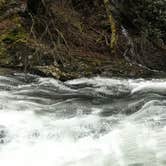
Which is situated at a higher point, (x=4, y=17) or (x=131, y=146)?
(x=4, y=17)

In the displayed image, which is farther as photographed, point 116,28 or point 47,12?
point 116,28

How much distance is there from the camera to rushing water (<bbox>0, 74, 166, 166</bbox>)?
6.79 metres

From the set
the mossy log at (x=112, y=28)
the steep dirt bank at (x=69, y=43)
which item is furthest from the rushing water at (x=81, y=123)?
the mossy log at (x=112, y=28)

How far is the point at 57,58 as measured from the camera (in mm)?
10195

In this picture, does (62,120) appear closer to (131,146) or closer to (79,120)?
(79,120)

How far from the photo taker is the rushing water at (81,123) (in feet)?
22.3

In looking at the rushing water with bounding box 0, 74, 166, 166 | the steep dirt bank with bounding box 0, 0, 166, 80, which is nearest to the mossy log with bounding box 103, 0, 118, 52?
the steep dirt bank with bounding box 0, 0, 166, 80

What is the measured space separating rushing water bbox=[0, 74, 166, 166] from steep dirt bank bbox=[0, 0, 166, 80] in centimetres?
49

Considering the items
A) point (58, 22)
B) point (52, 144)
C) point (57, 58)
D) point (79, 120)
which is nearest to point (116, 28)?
point (58, 22)

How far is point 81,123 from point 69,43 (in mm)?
3677

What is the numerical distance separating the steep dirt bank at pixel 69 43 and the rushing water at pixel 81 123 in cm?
49

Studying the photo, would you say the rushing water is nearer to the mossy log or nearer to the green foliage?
the mossy log

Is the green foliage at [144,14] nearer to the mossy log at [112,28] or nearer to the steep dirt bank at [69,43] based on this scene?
the steep dirt bank at [69,43]

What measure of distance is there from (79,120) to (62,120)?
0.26 m
